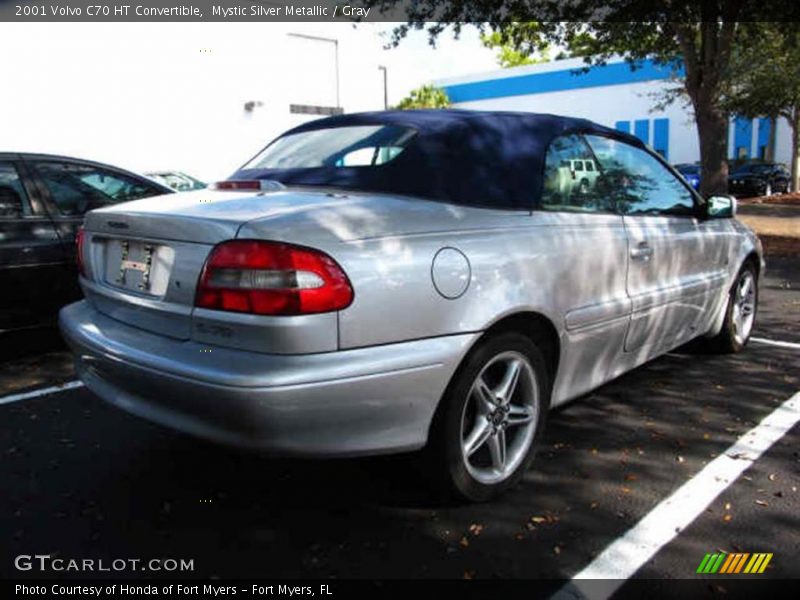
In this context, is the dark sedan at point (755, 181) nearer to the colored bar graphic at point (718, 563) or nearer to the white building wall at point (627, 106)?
the white building wall at point (627, 106)

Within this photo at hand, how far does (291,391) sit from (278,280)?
37 cm

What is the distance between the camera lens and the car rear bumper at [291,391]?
2.50 meters

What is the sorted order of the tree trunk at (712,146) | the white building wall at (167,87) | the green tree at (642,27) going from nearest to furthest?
the green tree at (642,27), the tree trunk at (712,146), the white building wall at (167,87)

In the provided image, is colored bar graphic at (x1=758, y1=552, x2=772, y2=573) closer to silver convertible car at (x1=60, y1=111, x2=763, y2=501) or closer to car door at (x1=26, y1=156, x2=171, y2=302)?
silver convertible car at (x1=60, y1=111, x2=763, y2=501)

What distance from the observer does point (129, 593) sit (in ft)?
8.37

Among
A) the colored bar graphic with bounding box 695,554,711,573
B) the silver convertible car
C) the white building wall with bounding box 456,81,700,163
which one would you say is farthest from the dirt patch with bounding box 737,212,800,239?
the white building wall with bounding box 456,81,700,163

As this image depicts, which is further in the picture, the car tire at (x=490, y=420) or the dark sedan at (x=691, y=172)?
the dark sedan at (x=691, y=172)

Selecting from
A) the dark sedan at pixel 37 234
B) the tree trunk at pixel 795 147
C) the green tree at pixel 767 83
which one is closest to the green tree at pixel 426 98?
the green tree at pixel 767 83

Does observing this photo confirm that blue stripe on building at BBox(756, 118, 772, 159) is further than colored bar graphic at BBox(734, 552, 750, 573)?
Yes

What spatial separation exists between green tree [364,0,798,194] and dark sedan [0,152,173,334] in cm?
820

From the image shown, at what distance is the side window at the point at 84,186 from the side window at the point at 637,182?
12.2 feet

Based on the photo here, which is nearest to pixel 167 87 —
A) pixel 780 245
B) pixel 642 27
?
pixel 642 27

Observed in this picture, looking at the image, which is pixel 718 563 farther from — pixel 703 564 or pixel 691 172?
pixel 691 172

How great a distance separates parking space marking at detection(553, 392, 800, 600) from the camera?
2592 millimetres
